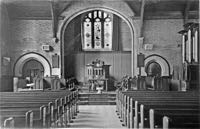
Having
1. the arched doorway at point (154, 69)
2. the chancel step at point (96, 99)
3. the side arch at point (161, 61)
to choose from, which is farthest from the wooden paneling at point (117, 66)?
the chancel step at point (96, 99)

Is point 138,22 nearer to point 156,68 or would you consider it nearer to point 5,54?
point 156,68

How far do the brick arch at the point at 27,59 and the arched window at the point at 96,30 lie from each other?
4.17 meters

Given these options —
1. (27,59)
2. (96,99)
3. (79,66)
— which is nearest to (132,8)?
(79,66)

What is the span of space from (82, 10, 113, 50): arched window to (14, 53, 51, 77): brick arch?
4172 mm

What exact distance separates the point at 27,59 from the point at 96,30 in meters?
5.71

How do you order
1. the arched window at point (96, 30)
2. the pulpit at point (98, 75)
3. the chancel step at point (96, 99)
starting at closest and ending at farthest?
the chancel step at point (96, 99)
the pulpit at point (98, 75)
the arched window at point (96, 30)

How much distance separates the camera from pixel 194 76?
1349 centimetres

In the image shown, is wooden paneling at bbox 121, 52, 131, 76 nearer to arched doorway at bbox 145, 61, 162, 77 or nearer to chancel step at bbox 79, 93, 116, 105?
arched doorway at bbox 145, 61, 162, 77

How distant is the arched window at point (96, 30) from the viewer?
21.5 metres

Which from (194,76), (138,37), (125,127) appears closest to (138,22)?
(138,37)

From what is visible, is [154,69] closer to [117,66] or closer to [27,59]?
[117,66]

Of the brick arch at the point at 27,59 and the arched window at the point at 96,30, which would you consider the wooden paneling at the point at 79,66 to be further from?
the brick arch at the point at 27,59

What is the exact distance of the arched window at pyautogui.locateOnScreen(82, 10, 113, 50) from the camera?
70.6 feet

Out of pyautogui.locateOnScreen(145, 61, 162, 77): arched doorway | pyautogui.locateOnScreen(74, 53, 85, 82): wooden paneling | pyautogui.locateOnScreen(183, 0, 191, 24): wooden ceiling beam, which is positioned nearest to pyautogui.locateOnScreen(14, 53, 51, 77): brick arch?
pyautogui.locateOnScreen(74, 53, 85, 82): wooden paneling
